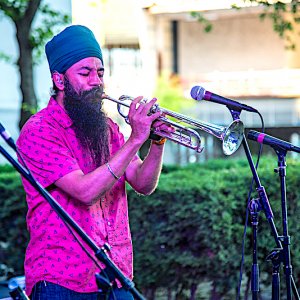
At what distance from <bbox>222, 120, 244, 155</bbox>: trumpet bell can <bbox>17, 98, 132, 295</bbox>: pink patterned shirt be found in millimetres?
601

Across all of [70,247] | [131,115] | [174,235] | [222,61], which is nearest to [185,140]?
[131,115]

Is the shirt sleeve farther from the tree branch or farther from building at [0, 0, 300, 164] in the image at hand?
building at [0, 0, 300, 164]

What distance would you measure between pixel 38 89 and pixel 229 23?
1079 centimetres

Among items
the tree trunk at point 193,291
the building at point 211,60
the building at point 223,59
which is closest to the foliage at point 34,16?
the tree trunk at point 193,291

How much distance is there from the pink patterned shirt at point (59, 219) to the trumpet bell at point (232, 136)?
1.97ft

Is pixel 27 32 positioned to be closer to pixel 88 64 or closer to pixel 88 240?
pixel 88 64

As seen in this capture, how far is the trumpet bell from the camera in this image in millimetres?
3699

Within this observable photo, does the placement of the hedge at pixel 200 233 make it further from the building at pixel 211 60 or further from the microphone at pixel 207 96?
the building at pixel 211 60

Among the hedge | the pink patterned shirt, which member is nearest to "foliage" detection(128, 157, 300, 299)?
the hedge

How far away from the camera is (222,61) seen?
23500 millimetres

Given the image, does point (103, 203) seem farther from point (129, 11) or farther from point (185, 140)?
point (129, 11)

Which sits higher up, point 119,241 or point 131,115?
point 131,115

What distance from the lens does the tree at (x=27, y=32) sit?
8.04 metres

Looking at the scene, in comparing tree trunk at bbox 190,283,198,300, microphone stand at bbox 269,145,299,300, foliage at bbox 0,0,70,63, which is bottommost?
tree trunk at bbox 190,283,198,300
